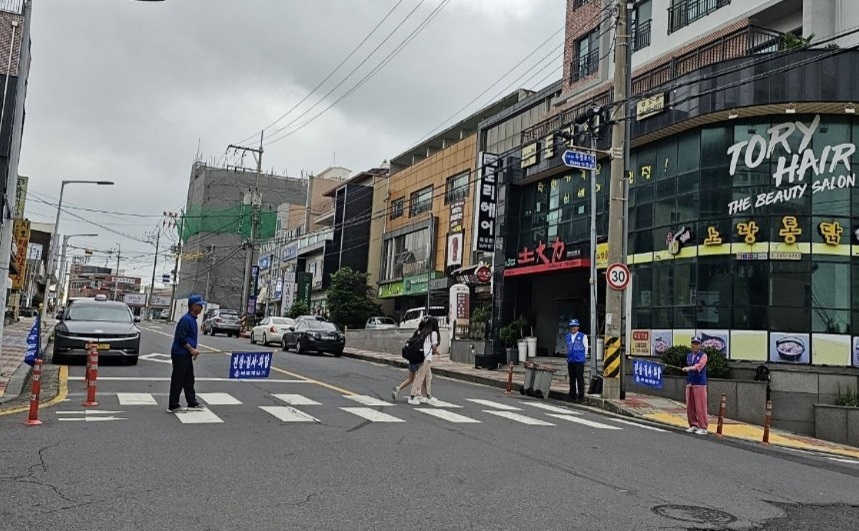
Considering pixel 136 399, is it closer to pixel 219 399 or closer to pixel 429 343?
pixel 219 399

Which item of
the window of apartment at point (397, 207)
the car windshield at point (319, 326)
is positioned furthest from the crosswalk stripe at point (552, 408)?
Answer: the window of apartment at point (397, 207)

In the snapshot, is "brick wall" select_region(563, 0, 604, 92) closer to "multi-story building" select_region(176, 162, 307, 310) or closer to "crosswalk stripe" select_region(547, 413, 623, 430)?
"crosswalk stripe" select_region(547, 413, 623, 430)

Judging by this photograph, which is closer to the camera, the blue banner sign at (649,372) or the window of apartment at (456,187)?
the blue banner sign at (649,372)

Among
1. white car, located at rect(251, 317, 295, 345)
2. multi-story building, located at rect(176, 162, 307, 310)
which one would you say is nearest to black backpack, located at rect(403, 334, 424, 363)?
white car, located at rect(251, 317, 295, 345)

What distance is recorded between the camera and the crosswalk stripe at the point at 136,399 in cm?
1133

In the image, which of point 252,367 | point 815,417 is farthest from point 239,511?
point 815,417

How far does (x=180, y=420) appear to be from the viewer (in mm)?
9742

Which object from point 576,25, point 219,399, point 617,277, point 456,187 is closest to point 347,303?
point 456,187

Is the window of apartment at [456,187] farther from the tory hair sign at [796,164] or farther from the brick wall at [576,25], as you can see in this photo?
the tory hair sign at [796,164]

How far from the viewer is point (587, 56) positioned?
28.1 m

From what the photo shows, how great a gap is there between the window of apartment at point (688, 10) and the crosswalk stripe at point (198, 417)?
64.4 feet

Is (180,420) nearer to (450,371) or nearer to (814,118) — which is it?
(450,371)

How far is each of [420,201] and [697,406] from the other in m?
32.1

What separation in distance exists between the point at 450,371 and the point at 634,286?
640 centimetres
